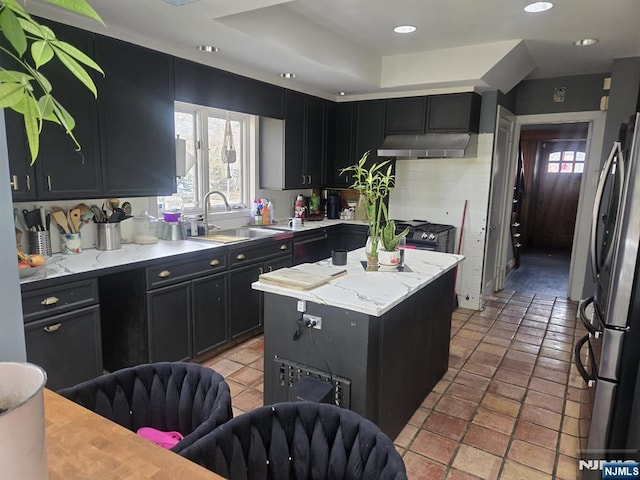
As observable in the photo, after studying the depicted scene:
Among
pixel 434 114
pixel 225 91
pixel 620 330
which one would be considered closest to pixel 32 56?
pixel 620 330

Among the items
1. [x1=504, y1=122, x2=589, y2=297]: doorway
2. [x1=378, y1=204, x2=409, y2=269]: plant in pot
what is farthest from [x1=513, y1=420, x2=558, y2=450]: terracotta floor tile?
[x1=504, y1=122, x2=589, y2=297]: doorway

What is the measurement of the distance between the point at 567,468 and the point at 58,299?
2879mm

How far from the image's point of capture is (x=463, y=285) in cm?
486

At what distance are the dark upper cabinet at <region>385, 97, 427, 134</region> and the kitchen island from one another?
241 centimetres

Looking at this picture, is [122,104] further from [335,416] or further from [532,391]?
[532,391]

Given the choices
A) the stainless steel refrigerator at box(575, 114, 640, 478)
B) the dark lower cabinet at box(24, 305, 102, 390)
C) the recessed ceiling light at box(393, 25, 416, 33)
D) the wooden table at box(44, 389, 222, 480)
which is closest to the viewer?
the wooden table at box(44, 389, 222, 480)

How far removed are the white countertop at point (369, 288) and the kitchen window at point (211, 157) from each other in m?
1.79

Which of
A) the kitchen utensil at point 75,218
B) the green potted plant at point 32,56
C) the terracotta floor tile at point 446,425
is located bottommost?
the terracotta floor tile at point 446,425

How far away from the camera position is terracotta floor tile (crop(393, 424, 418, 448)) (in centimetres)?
244

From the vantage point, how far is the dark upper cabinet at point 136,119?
2771 millimetres

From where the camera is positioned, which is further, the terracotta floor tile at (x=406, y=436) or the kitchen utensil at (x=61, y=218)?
the kitchen utensil at (x=61, y=218)

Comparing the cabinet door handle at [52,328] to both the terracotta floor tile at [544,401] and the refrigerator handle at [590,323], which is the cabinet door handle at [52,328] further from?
the terracotta floor tile at [544,401]

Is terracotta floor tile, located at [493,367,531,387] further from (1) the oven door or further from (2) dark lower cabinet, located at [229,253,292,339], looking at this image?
(2) dark lower cabinet, located at [229,253,292,339]

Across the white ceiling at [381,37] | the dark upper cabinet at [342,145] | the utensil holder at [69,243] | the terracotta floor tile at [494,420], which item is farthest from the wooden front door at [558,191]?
the utensil holder at [69,243]
